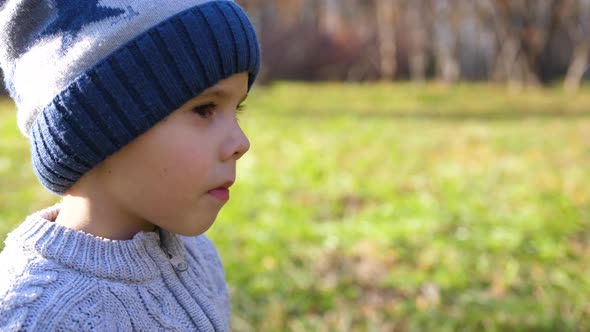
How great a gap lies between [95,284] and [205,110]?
0.41 metres

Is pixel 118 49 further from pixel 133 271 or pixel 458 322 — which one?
pixel 458 322

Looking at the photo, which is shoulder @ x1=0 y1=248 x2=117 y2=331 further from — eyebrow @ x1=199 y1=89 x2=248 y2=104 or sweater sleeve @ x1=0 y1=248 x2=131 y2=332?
eyebrow @ x1=199 y1=89 x2=248 y2=104

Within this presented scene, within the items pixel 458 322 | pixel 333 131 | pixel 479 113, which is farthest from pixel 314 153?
pixel 479 113

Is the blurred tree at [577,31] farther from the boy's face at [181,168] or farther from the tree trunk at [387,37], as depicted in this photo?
the boy's face at [181,168]

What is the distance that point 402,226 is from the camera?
12.1 feet

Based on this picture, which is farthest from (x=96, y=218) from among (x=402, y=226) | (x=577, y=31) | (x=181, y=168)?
(x=577, y=31)

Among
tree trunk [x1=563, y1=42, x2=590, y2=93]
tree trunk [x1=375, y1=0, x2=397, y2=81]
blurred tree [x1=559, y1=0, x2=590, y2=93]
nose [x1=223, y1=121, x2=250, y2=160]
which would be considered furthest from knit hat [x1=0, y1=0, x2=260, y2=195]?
tree trunk [x1=375, y1=0, x2=397, y2=81]

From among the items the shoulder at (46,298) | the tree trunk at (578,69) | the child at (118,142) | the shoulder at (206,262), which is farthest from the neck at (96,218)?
the tree trunk at (578,69)

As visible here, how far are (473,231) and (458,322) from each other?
1034 mm

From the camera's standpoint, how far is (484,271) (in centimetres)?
315

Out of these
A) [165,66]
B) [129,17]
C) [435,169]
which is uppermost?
[129,17]

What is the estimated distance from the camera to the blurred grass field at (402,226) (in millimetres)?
2809

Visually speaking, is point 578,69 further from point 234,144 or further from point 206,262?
point 234,144

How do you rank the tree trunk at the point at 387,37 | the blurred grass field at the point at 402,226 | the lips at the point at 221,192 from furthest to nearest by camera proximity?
the tree trunk at the point at 387,37 < the blurred grass field at the point at 402,226 < the lips at the point at 221,192
